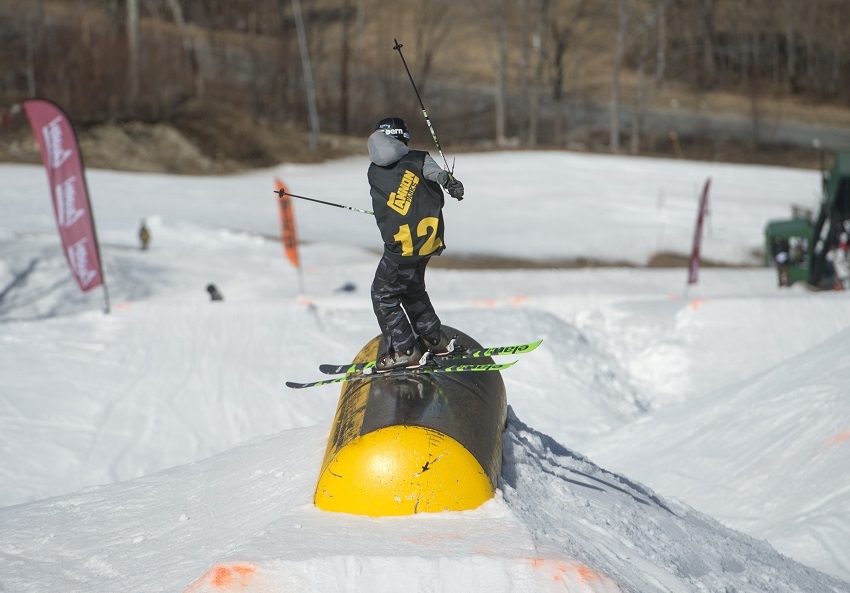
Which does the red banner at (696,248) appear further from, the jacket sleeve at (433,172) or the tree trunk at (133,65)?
the tree trunk at (133,65)

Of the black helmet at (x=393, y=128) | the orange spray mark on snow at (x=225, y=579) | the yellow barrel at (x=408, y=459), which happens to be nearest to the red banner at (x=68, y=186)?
the black helmet at (x=393, y=128)

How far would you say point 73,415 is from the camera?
12602 mm

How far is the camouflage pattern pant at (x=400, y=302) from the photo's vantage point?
6.76 meters

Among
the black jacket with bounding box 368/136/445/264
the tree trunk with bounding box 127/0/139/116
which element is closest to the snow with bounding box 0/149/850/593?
the black jacket with bounding box 368/136/445/264

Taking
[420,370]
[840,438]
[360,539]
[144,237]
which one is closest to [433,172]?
[420,370]

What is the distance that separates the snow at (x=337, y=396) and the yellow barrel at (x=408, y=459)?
0.48 feet

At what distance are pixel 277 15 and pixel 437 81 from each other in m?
8.81

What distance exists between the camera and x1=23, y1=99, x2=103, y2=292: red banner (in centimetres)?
1502

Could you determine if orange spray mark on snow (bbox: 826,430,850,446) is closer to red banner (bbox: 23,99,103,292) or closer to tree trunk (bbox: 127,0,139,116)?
red banner (bbox: 23,99,103,292)

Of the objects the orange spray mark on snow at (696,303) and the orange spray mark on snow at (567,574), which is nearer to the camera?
the orange spray mark on snow at (567,574)

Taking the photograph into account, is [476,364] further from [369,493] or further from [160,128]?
[160,128]

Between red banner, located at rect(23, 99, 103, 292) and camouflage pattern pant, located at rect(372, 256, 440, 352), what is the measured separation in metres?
9.70

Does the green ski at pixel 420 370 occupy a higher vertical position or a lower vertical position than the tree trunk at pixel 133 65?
lower

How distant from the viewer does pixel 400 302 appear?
6.89m
